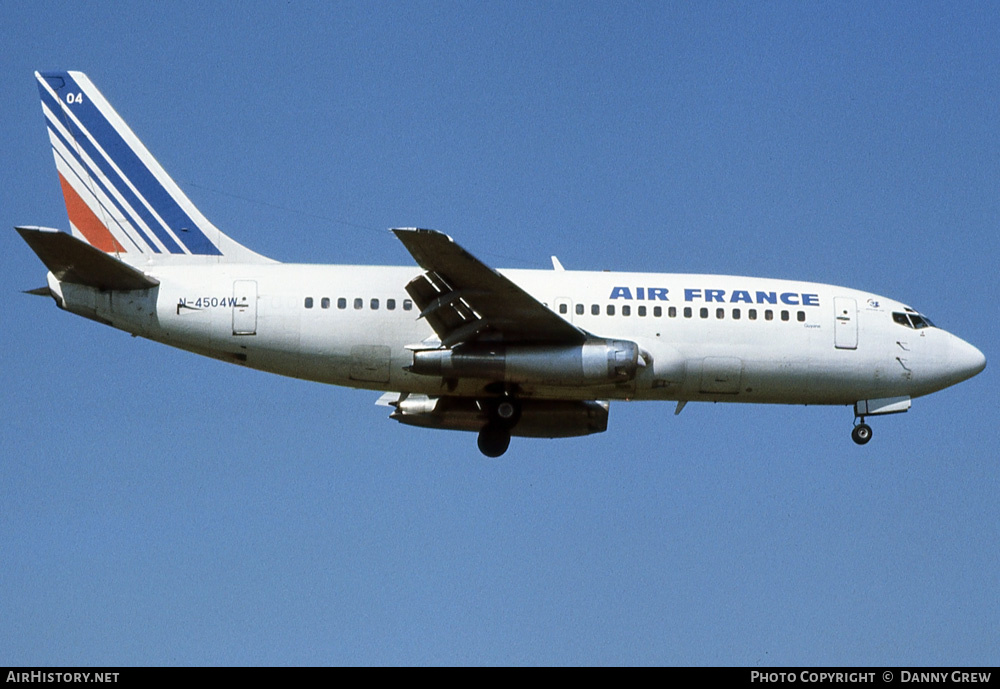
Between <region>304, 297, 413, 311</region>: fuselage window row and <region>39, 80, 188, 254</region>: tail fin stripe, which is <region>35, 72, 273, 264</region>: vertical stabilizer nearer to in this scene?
<region>39, 80, 188, 254</region>: tail fin stripe

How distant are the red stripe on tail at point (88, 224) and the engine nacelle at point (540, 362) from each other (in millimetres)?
8606

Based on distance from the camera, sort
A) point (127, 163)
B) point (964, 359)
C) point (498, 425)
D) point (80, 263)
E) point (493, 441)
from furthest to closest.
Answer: point (964, 359)
point (127, 163)
point (493, 441)
point (498, 425)
point (80, 263)

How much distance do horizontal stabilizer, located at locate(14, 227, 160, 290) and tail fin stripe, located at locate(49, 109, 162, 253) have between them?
85.4 inches

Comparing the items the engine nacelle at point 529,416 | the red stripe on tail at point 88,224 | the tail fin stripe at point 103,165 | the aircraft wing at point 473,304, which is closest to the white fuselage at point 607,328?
the aircraft wing at point 473,304

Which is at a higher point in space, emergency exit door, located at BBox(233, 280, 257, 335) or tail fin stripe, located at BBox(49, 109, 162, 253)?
tail fin stripe, located at BBox(49, 109, 162, 253)

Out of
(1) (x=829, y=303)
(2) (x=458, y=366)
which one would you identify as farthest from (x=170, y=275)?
(1) (x=829, y=303)

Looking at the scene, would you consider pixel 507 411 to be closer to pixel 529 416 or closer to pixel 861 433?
pixel 529 416

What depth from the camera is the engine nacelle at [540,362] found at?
3053cm

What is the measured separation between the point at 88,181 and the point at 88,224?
3.96ft

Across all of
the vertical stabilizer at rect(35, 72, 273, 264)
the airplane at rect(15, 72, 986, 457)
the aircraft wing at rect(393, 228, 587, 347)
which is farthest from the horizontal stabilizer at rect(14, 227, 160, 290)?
the aircraft wing at rect(393, 228, 587, 347)

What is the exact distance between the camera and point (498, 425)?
33156 millimetres

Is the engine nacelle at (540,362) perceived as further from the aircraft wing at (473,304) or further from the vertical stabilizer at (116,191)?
the vertical stabilizer at (116,191)

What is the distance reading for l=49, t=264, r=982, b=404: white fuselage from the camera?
31344mm

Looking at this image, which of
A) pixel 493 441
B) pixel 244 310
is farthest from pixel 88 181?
pixel 493 441
